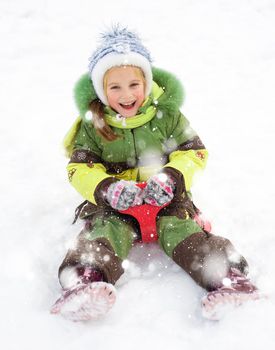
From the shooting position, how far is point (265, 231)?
255 centimetres

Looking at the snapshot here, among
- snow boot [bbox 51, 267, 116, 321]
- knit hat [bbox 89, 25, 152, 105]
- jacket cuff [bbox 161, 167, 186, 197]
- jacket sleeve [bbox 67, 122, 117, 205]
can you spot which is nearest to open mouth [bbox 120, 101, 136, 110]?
knit hat [bbox 89, 25, 152, 105]

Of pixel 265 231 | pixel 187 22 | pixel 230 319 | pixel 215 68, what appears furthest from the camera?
pixel 187 22

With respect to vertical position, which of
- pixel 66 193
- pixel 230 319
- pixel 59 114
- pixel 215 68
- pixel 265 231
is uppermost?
pixel 215 68

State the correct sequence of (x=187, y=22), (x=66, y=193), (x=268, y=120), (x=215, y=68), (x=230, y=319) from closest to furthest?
1. (x=230, y=319)
2. (x=66, y=193)
3. (x=268, y=120)
4. (x=215, y=68)
5. (x=187, y=22)

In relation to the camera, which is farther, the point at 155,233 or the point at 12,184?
the point at 12,184

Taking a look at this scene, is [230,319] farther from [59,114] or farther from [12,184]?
[59,114]

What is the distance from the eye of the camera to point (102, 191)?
7.86 feet

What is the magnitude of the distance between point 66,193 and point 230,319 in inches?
58.1

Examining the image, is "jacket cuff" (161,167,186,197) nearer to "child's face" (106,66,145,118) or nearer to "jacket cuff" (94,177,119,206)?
"jacket cuff" (94,177,119,206)

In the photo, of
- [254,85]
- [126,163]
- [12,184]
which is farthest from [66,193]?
[254,85]

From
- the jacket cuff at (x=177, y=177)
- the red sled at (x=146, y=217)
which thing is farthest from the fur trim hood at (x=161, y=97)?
the red sled at (x=146, y=217)

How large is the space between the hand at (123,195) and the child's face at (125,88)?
440 millimetres

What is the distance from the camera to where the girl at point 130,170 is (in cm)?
215

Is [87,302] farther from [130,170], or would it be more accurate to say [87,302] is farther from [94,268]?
[130,170]
